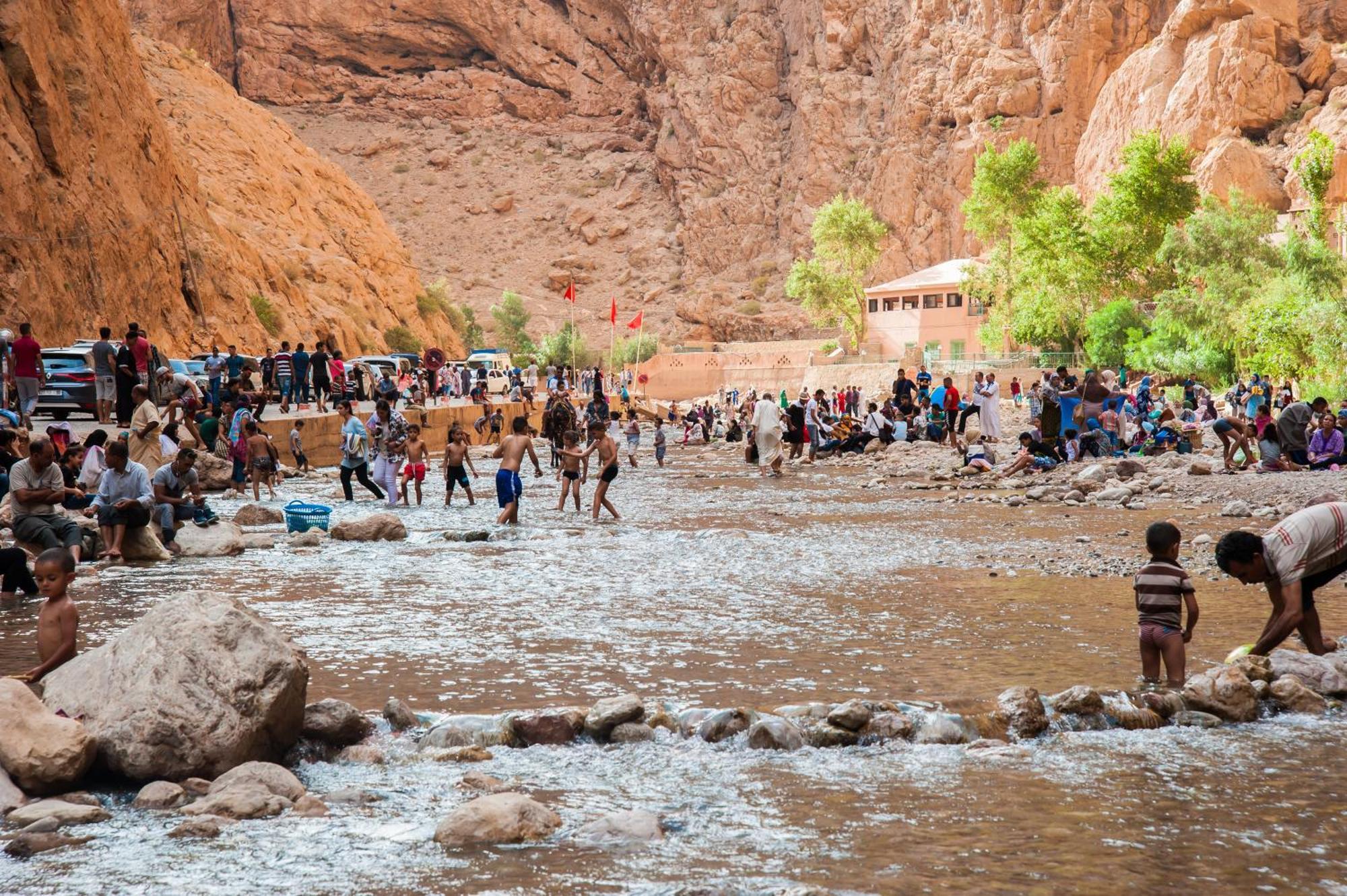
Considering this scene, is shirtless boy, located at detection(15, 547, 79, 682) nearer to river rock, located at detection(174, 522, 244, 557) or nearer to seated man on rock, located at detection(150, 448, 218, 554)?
seated man on rock, located at detection(150, 448, 218, 554)

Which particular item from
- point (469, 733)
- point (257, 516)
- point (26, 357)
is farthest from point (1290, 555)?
point (26, 357)

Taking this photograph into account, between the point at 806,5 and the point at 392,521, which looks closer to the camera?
the point at 392,521

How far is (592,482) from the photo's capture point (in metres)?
24.0

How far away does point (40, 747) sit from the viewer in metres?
5.48

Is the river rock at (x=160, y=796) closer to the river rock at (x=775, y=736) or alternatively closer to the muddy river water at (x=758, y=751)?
the muddy river water at (x=758, y=751)

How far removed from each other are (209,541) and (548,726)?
8807 mm

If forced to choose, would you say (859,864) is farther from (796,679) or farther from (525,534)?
(525,534)

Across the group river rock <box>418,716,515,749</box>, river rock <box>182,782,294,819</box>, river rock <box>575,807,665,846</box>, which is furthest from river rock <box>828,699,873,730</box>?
river rock <box>182,782,294,819</box>

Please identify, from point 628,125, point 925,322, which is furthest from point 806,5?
point 925,322

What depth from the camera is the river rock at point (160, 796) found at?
5441 millimetres

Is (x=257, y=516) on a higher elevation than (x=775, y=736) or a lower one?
higher

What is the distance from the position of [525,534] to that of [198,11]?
105440 mm

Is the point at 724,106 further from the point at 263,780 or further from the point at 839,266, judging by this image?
the point at 263,780

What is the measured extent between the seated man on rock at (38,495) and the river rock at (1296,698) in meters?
9.63
